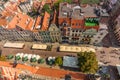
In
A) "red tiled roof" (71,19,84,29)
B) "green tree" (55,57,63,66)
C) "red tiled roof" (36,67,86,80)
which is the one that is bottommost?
"red tiled roof" (36,67,86,80)

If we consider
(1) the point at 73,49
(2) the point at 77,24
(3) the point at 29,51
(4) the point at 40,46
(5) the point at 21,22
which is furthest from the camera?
(3) the point at 29,51

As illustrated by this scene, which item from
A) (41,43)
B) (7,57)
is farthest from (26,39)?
(7,57)

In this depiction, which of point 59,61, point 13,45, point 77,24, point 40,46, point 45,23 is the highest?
point 45,23

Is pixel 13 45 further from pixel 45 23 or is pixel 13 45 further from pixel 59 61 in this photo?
pixel 59 61

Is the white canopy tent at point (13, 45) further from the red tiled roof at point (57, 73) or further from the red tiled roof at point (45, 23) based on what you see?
the red tiled roof at point (57, 73)

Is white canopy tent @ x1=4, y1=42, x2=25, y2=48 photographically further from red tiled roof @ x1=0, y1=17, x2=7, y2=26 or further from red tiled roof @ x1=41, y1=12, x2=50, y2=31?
red tiled roof @ x1=41, y1=12, x2=50, y2=31

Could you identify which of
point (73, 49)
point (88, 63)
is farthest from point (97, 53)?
point (88, 63)

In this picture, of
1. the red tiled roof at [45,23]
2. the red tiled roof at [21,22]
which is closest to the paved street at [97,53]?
Answer: the red tiled roof at [21,22]

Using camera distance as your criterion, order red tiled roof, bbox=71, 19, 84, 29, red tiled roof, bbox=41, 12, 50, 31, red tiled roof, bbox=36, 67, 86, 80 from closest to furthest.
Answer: red tiled roof, bbox=36, 67, 86, 80 < red tiled roof, bbox=71, 19, 84, 29 < red tiled roof, bbox=41, 12, 50, 31

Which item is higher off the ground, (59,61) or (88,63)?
(88,63)

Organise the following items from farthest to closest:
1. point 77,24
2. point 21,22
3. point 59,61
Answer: point 21,22
point 59,61
point 77,24


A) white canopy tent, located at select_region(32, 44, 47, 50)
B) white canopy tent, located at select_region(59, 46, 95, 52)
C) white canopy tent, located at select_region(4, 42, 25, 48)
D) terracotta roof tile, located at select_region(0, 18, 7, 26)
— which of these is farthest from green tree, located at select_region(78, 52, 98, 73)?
terracotta roof tile, located at select_region(0, 18, 7, 26)
